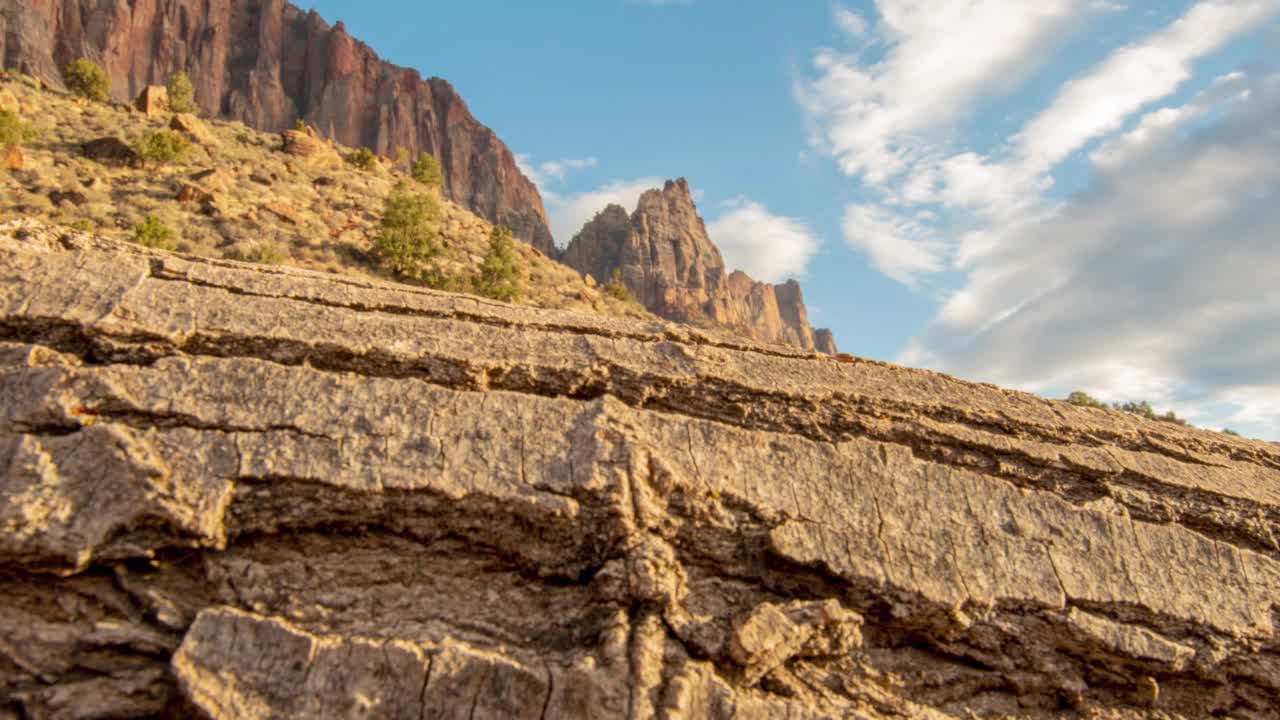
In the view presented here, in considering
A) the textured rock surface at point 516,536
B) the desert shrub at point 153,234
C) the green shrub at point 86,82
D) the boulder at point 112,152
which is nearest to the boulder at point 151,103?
the green shrub at point 86,82

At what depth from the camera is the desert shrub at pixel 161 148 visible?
68.0 feet

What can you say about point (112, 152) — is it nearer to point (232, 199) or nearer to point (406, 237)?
point (232, 199)

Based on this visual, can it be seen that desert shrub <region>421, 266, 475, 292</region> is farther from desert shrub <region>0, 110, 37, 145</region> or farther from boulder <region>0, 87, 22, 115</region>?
boulder <region>0, 87, 22, 115</region>


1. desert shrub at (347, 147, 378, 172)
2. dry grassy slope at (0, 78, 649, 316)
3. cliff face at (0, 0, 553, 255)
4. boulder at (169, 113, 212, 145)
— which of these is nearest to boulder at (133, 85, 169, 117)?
dry grassy slope at (0, 78, 649, 316)

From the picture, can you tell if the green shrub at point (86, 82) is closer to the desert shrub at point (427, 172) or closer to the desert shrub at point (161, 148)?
the desert shrub at point (161, 148)

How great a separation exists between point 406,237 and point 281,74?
89275 millimetres

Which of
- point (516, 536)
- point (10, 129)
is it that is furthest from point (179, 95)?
point (516, 536)

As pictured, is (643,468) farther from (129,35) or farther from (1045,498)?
(129,35)

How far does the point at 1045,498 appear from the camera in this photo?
3.52 metres

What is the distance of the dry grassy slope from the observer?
16703 mm

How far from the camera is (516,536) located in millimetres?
2832

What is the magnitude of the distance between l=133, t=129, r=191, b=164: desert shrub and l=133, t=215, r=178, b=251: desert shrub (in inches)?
271

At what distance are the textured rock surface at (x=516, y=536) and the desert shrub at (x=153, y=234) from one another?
1401cm

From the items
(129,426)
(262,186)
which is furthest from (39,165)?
(129,426)
